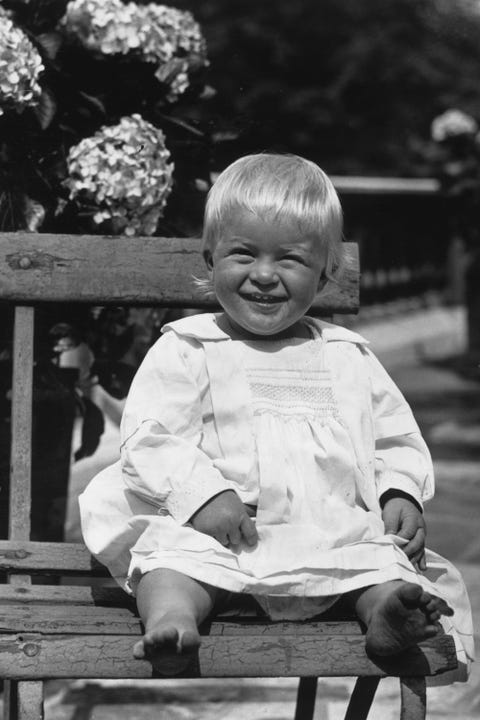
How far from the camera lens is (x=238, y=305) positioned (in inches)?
96.5

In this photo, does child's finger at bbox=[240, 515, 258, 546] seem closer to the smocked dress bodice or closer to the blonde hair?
the smocked dress bodice

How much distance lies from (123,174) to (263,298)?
0.79m

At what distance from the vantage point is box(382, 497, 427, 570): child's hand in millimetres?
2436

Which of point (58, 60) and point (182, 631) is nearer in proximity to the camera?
point (182, 631)

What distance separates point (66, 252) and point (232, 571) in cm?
94

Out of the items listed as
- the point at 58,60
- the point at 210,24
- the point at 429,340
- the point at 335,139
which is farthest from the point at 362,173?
the point at 58,60

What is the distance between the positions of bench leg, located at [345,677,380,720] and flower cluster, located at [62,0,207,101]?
176 cm

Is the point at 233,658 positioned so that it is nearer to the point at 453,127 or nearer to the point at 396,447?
the point at 396,447

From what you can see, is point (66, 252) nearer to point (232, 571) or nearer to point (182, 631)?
point (232, 571)

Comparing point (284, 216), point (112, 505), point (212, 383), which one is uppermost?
point (284, 216)

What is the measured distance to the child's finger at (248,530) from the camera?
226cm

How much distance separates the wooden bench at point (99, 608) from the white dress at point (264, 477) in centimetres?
10

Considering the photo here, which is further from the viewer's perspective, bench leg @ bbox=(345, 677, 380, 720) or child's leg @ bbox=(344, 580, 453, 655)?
bench leg @ bbox=(345, 677, 380, 720)

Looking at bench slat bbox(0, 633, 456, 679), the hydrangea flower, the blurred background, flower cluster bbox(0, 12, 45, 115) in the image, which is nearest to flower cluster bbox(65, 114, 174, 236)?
the blurred background
